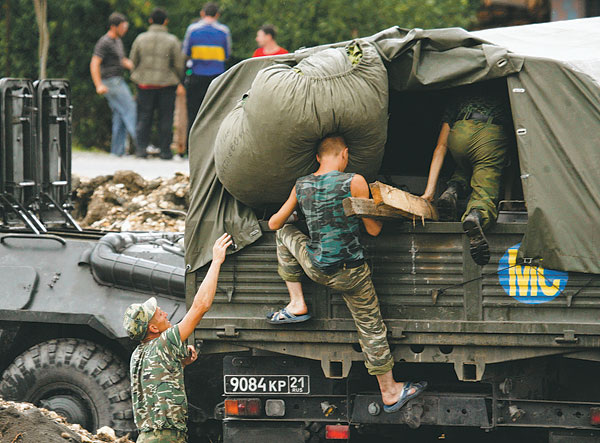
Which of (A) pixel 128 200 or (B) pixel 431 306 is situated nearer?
(B) pixel 431 306

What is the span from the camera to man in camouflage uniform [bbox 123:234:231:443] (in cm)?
585

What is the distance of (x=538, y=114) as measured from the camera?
5.96 m

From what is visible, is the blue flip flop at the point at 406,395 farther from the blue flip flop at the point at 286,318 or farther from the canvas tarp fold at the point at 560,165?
the canvas tarp fold at the point at 560,165

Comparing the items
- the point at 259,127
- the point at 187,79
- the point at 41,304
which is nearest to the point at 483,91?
the point at 259,127

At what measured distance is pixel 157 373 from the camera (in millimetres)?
5844

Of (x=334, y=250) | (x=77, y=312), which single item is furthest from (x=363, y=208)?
(x=77, y=312)

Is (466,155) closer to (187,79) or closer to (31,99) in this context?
(31,99)

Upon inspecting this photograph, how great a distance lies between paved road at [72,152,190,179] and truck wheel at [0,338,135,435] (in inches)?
227

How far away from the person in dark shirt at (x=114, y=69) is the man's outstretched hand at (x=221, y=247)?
904cm

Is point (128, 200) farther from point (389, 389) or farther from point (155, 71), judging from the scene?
point (389, 389)

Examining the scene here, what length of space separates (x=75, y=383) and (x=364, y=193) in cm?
252

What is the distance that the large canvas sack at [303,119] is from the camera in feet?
19.0

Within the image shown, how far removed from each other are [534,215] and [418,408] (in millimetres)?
1279

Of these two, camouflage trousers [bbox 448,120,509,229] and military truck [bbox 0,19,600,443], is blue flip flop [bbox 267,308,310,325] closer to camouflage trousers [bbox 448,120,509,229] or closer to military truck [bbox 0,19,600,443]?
military truck [bbox 0,19,600,443]
